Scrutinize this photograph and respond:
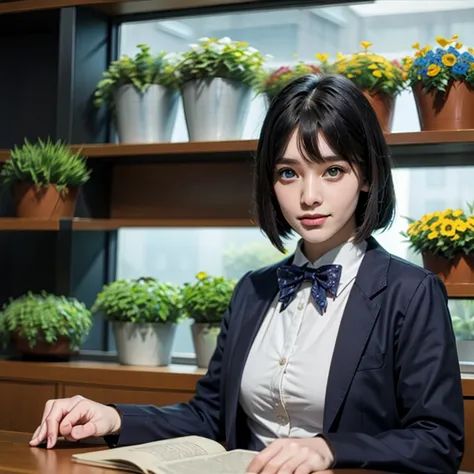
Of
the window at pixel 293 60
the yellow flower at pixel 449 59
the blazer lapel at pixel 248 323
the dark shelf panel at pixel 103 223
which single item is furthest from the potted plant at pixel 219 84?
the blazer lapel at pixel 248 323

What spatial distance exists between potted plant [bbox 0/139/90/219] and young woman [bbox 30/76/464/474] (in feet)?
3.94

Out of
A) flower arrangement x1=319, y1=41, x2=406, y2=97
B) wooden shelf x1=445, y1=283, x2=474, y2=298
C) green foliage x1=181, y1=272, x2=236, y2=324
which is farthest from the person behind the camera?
green foliage x1=181, y1=272, x2=236, y2=324

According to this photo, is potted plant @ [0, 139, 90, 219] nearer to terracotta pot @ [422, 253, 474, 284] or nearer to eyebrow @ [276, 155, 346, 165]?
terracotta pot @ [422, 253, 474, 284]

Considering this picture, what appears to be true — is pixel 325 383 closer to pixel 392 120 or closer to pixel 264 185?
pixel 264 185

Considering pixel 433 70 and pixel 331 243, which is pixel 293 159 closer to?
pixel 331 243

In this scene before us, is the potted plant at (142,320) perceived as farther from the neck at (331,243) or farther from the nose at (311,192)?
the nose at (311,192)

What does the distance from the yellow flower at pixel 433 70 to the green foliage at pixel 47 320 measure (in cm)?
129

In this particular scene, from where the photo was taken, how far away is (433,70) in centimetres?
251

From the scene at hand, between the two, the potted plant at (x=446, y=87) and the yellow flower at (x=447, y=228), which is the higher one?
the potted plant at (x=446, y=87)

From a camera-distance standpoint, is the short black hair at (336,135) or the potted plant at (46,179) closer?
the short black hair at (336,135)

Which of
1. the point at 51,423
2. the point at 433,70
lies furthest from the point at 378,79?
the point at 51,423

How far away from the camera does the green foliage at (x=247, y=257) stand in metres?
3.09

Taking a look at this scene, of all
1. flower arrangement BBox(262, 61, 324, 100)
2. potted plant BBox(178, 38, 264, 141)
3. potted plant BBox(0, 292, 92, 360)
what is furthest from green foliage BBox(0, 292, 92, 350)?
flower arrangement BBox(262, 61, 324, 100)

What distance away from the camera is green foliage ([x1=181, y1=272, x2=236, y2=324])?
9.25 feet
